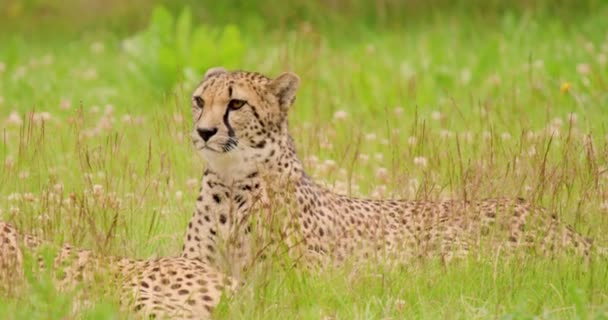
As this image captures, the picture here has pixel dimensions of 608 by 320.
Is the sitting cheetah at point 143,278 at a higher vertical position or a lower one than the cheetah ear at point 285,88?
lower

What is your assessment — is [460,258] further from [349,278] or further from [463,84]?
[463,84]

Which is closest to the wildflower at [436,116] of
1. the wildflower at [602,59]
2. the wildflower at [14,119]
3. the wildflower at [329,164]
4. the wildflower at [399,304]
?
the wildflower at [329,164]

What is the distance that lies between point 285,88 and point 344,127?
2695 mm

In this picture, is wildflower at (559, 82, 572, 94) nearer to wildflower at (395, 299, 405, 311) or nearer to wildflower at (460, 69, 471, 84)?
wildflower at (460, 69, 471, 84)

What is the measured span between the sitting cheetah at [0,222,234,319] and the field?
0.32 feet

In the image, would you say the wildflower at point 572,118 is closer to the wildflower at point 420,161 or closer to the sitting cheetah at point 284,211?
the sitting cheetah at point 284,211

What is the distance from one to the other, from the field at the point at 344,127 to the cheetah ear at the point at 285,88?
0.69 m

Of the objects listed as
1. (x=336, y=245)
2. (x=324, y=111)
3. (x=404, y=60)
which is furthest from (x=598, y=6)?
(x=336, y=245)

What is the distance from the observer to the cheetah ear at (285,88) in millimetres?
7305

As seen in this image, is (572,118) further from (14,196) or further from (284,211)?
(14,196)

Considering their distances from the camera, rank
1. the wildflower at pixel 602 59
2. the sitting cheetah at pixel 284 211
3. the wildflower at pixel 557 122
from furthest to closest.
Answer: the wildflower at pixel 602 59
the wildflower at pixel 557 122
the sitting cheetah at pixel 284 211

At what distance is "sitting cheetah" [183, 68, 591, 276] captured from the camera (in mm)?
6785

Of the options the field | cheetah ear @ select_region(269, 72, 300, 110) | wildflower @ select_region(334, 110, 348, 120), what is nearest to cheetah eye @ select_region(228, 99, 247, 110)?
cheetah ear @ select_region(269, 72, 300, 110)

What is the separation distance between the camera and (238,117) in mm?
7078
